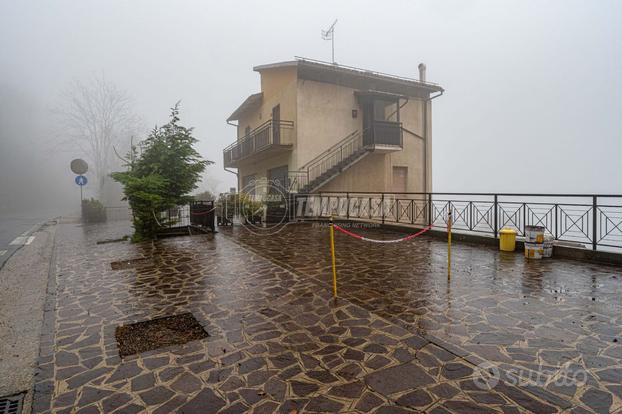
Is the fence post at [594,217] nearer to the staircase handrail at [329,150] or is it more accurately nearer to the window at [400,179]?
the staircase handrail at [329,150]

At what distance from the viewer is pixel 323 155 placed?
1706 cm

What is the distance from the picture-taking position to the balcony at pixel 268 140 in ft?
55.9

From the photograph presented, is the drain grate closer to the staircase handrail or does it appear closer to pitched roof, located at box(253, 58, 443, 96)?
the staircase handrail

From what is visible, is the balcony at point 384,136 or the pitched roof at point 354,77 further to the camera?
the balcony at point 384,136

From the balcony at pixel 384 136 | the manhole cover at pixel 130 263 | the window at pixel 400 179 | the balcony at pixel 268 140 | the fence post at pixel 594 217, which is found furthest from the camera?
the window at pixel 400 179

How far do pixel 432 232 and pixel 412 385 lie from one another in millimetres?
8682

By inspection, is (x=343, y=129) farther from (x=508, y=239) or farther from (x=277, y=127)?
(x=508, y=239)

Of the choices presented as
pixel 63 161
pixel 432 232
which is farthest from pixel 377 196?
pixel 63 161

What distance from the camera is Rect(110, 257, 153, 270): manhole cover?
23.6 ft

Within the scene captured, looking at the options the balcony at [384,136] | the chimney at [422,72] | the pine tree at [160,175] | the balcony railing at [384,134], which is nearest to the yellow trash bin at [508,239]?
the balcony at [384,136]

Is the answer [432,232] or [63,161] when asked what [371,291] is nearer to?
[432,232]

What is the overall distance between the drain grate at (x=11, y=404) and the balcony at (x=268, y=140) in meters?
14.8

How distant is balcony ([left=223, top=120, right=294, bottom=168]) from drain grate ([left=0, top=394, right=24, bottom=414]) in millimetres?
14754

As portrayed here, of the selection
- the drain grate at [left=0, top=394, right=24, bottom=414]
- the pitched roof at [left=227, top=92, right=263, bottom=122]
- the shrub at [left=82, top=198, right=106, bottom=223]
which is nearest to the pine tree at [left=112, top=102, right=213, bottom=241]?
the pitched roof at [left=227, top=92, right=263, bottom=122]
